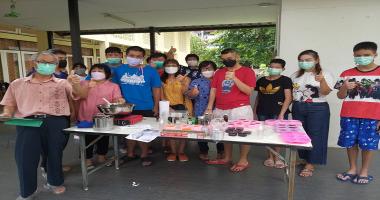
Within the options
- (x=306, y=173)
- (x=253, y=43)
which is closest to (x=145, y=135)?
(x=306, y=173)

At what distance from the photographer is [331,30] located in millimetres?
3926

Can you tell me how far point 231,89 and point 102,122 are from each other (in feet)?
4.54

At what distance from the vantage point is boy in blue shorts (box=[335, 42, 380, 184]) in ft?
8.52

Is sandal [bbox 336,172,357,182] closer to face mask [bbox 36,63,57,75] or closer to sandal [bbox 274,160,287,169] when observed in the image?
sandal [bbox 274,160,287,169]

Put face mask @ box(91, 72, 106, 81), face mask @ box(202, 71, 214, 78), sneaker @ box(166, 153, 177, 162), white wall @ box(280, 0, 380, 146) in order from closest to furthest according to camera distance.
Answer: face mask @ box(91, 72, 106, 81) → face mask @ box(202, 71, 214, 78) → sneaker @ box(166, 153, 177, 162) → white wall @ box(280, 0, 380, 146)

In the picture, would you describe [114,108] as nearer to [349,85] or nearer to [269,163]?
[269,163]

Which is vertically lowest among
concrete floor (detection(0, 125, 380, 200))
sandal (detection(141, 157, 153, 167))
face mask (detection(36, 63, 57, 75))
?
concrete floor (detection(0, 125, 380, 200))

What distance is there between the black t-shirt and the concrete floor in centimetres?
75

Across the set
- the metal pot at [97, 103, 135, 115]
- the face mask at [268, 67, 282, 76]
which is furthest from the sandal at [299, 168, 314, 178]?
the metal pot at [97, 103, 135, 115]

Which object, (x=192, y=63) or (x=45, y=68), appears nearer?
(x=45, y=68)

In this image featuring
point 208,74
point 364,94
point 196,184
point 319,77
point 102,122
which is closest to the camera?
point 102,122

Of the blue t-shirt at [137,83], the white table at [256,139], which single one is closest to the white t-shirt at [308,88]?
the white table at [256,139]

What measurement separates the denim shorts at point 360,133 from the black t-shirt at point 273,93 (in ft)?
2.17

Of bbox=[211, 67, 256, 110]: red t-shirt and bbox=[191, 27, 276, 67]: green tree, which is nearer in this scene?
bbox=[211, 67, 256, 110]: red t-shirt
